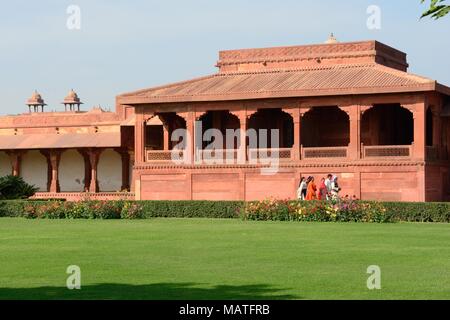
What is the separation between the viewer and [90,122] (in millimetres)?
50406

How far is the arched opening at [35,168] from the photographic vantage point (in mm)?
52000

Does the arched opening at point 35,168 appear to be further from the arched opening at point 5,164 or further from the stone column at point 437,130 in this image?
the stone column at point 437,130

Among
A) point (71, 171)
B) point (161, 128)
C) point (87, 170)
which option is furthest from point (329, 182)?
point (71, 171)

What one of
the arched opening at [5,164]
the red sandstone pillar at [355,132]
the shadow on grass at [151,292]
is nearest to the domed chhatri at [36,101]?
the arched opening at [5,164]

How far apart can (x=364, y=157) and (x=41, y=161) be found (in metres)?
21.3

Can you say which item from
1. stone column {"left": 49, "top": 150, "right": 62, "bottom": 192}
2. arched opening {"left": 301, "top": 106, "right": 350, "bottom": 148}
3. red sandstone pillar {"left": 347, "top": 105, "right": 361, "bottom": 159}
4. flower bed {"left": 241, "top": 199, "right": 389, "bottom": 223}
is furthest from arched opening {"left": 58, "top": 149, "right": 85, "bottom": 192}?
flower bed {"left": 241, "top": 199, "right": 389, "bottom": 223}

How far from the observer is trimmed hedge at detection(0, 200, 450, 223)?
27594 mm

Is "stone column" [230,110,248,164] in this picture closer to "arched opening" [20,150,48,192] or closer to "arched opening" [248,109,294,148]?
"arched opening" [248,109,294,148]

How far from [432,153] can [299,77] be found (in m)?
6.60

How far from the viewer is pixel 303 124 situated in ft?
134

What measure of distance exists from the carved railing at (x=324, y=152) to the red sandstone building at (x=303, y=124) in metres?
0.05
